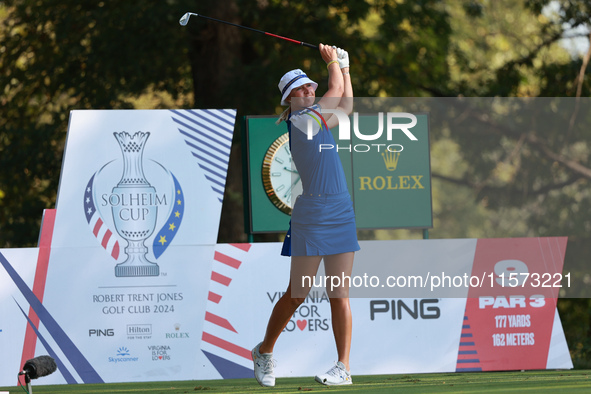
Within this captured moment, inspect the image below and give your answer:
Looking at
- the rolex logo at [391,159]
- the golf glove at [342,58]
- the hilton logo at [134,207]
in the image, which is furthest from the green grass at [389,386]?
the golf glove at [342,58]

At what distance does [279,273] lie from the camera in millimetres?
7012

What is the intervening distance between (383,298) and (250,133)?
1747mm

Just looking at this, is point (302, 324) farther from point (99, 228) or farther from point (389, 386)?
point (99, 228)

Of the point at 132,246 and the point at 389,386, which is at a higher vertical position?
the point at 132,246

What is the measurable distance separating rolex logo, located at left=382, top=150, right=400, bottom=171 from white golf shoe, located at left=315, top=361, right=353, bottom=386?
2610 millimetres

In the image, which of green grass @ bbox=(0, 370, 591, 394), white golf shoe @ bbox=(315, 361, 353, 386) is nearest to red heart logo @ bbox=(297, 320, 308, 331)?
green grass @ bbox=(0, 370, 591, 394)

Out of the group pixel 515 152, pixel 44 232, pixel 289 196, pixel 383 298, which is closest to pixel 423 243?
pixel 383 298

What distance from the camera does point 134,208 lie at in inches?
275

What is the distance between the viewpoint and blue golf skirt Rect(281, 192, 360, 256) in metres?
5.29

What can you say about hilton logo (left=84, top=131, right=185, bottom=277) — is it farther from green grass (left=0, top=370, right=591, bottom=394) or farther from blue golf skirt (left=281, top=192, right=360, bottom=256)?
blue golf skirt (left=281, top=192, right=360, bottom=256)

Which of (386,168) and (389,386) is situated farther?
(386,168)

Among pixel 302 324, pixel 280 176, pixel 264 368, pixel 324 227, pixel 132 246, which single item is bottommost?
pixel 264 368


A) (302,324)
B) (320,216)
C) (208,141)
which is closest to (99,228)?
(208,141)

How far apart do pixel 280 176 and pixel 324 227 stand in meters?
2.18
